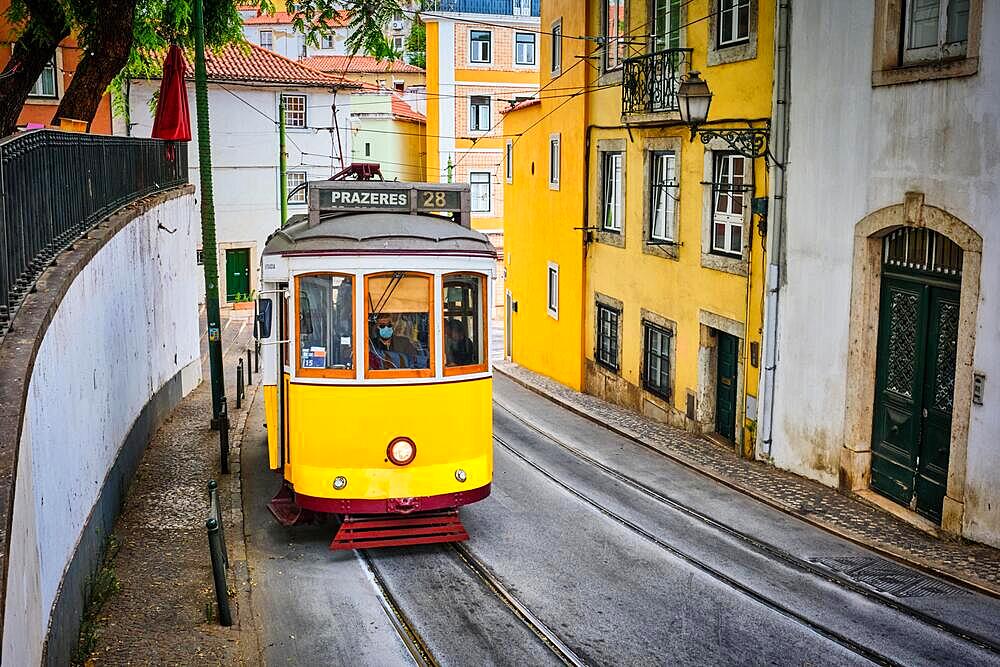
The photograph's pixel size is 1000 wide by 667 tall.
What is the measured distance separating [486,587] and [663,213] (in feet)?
33.3

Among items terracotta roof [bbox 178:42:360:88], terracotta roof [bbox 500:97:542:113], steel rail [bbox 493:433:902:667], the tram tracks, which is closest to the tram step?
the tram tracks

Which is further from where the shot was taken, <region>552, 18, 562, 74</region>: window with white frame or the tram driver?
<region>552, 18, 562, 74</region>: window with white frame

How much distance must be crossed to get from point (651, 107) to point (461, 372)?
29.5ft

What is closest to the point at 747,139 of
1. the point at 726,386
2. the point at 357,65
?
the point at 726,386

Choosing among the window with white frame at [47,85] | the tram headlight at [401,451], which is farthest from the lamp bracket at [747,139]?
the window with white frame at [47,85]

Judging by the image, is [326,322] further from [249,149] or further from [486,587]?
[249,149]

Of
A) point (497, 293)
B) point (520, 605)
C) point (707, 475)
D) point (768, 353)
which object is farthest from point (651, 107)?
point (497, 293)

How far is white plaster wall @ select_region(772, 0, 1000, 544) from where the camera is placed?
10555 mm

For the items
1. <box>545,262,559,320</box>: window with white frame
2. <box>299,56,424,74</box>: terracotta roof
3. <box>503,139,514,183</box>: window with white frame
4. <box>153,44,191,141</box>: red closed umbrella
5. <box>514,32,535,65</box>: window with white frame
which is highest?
<box>299,56,424,74</box>: terracotta roof

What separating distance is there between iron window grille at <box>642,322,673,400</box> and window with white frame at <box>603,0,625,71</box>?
16.0ft

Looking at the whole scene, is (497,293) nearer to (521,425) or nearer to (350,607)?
(521,425)

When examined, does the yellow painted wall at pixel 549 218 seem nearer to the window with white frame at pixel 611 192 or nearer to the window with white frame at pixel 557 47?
the window with white frame at pixel 557 47

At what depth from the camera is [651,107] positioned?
18.2 m

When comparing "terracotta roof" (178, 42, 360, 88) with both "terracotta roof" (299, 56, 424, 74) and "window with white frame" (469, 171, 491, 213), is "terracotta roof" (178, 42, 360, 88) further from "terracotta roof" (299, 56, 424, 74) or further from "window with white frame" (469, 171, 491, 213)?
"terracotta roof" (299, 56, 424, 74)
